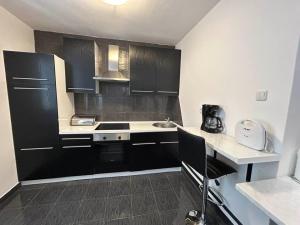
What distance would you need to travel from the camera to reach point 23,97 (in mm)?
1888

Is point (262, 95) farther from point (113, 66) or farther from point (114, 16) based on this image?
point (113, 66)

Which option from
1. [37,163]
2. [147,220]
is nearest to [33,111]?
[37,163]

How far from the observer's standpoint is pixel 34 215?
1.61 metres

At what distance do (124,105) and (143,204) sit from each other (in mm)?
1682

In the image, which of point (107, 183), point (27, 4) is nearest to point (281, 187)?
point (107, 183)

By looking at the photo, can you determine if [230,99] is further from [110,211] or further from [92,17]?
[92,17]

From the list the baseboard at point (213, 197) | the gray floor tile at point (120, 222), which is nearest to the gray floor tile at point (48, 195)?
the gray floor tile at point (120, 222)

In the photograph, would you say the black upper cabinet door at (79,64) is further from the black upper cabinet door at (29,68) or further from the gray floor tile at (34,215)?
the gray floor tile at (34,215)

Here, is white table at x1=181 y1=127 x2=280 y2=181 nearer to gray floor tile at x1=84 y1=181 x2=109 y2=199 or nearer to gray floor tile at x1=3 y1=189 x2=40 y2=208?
gray floor tile at x1=84 y1=181 x2=109 y2=199

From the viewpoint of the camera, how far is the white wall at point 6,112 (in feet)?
5.73

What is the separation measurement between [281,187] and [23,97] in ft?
9.05

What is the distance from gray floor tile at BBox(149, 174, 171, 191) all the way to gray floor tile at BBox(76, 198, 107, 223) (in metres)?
0.72

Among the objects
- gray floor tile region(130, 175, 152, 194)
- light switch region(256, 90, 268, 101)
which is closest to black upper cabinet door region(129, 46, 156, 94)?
gray floor tile region(130, 175, 152, 194)

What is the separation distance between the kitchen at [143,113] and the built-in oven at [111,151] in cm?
2
